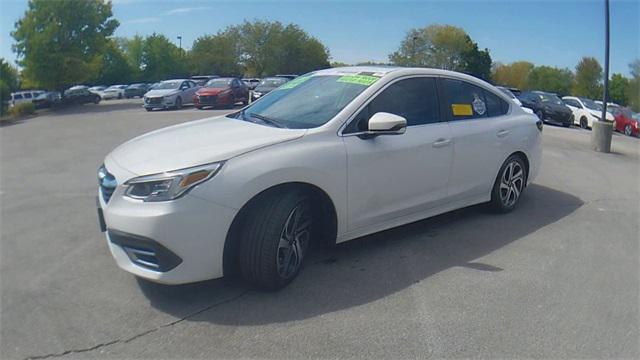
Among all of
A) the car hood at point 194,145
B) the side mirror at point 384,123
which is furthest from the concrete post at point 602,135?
the car hood at point 194,145

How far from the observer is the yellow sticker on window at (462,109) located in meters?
4.57

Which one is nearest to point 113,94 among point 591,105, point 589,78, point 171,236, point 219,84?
point 219,84

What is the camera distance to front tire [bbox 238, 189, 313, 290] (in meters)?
3.17

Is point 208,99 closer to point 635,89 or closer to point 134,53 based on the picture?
point 635,89

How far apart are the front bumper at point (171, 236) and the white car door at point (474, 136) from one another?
2.42 meters

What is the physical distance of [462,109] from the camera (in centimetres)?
466

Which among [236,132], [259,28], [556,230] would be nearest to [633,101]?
[556,230]

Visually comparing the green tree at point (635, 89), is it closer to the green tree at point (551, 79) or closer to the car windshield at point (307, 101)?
the car windshield at point (307, 101)

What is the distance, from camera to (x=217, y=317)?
308cm

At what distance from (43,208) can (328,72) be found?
389cm

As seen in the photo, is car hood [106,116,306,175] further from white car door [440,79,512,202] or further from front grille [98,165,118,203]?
white car door [440,79,512,202]

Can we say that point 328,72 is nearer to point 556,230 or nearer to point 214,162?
point 214,162

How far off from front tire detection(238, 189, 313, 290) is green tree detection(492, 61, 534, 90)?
Result: 90531 millimetres

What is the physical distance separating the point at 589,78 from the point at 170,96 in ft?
227
